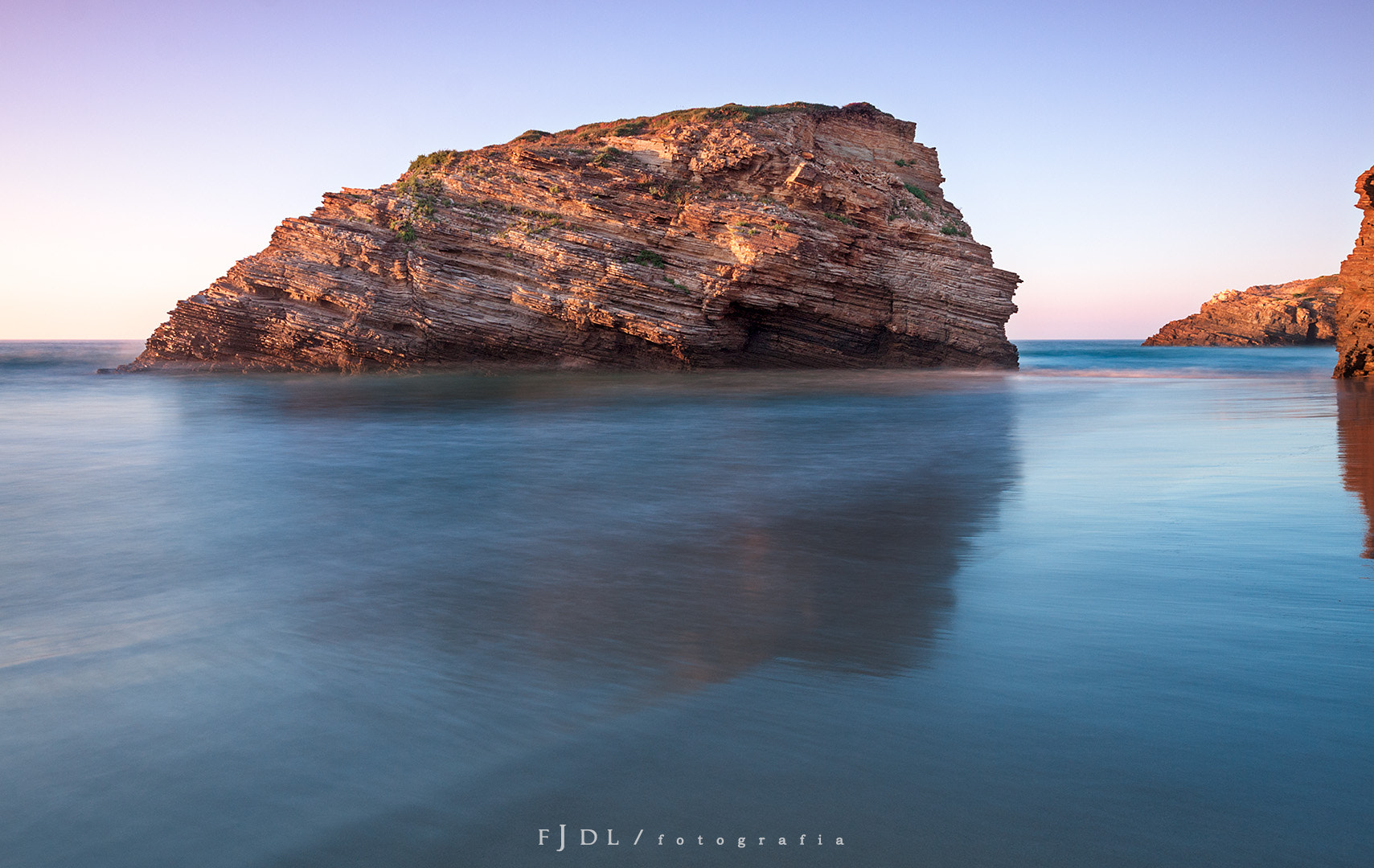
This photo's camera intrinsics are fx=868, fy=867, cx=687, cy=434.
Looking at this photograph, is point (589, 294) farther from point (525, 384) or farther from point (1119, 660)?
point (1119, 660)

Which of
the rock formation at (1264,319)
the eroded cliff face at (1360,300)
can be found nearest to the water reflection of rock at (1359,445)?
the eroded cliff face at (1360,300)

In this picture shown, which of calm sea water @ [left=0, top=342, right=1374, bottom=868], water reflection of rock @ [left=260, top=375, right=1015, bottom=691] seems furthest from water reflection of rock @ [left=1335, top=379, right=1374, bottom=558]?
water reflection of rock @ [left=260, top=375, right=1015, bottom=691]

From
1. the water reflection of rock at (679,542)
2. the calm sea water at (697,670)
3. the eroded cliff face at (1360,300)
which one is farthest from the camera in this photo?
the eroded cliff face at (1360,300)

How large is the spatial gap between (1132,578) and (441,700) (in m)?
3.64

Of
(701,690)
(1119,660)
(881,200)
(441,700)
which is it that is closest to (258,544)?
(441,700)

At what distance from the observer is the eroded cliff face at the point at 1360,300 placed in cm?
2306

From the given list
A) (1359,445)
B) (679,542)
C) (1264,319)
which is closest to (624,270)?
(1359,445)

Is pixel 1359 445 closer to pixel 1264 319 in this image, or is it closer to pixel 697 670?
pixel 697 670

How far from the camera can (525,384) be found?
83.9 ft

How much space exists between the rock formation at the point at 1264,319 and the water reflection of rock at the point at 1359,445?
87.6 m

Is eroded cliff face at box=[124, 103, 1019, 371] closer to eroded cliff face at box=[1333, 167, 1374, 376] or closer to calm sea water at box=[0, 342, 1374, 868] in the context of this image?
eroded cliff face at box=[1333, 167, 1374, 376]

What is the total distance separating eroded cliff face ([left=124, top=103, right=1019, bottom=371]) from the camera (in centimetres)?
2969

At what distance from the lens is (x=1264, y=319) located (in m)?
95.2

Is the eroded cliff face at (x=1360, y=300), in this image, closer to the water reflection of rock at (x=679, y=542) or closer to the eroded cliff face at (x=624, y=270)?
the eroded cliff face at (x=624, y=270)
